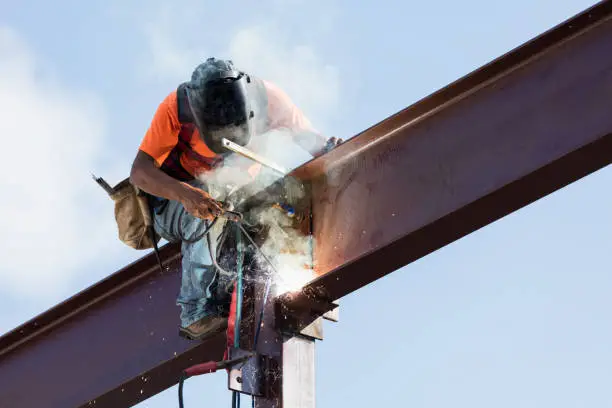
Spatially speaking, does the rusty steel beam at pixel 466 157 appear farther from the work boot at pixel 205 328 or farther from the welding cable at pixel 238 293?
the work boot at pixel 205 328

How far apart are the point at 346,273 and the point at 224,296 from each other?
69 cm

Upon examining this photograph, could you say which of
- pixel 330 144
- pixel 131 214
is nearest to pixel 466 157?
pixel 330 144

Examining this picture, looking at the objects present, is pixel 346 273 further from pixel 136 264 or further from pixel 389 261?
pixel 136 264

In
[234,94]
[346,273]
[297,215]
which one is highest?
[234,94]

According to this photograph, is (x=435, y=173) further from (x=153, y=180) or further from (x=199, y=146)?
(x=153, y=180)

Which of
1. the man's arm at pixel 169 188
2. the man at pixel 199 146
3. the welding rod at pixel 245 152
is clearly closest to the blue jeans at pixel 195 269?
the man at pixel 199 146

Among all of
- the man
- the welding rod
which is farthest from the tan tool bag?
the welding rod

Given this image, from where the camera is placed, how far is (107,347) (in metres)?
6.27

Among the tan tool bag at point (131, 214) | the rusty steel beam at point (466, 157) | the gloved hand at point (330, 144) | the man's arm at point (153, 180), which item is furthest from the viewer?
the tan tool bag at point (131, 214)

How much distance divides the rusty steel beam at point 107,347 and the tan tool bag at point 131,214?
150mm

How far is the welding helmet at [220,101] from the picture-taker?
17.5ft

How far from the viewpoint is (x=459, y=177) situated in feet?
15.9

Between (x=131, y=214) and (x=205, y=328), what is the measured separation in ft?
2.45

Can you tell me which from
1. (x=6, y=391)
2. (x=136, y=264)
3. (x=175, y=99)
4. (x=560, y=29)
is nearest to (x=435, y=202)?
(x=560, y=29)
